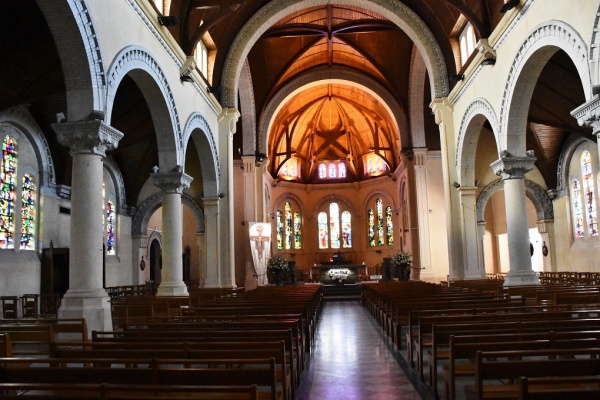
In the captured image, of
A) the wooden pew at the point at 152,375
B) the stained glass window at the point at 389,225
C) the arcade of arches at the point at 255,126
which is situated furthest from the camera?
the stained glass window at the point at 389,225

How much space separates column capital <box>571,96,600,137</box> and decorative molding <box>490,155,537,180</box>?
5.02m

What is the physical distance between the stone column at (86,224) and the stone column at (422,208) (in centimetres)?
2070

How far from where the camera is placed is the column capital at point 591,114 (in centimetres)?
984

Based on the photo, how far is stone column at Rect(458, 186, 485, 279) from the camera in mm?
20000

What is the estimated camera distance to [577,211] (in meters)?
24.6

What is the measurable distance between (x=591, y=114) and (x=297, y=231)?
3289cm

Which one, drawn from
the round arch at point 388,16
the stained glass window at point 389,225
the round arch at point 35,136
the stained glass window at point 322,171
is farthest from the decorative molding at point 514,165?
the stained glass window at point 322,171

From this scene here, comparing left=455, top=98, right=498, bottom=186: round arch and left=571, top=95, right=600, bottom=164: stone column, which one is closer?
left=571, top=95, right=600, bottom=164: stone column

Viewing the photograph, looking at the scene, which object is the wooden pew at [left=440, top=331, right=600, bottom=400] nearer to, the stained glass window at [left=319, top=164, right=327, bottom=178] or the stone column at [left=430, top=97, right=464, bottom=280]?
the stone column at [left=430, top=97, right=464, bottom=280]

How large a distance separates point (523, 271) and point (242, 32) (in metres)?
14.1

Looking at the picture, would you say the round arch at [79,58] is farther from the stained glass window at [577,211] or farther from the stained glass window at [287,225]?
the stained glass window at [287,225]

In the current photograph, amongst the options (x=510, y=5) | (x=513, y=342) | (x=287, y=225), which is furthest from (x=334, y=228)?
(x=513, y=342)

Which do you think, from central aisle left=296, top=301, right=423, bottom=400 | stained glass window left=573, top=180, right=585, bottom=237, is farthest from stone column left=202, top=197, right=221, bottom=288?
stained glass window left=573, top=180, right=585, bottom=237

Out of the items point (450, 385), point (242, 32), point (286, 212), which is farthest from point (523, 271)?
point (286, 212)
